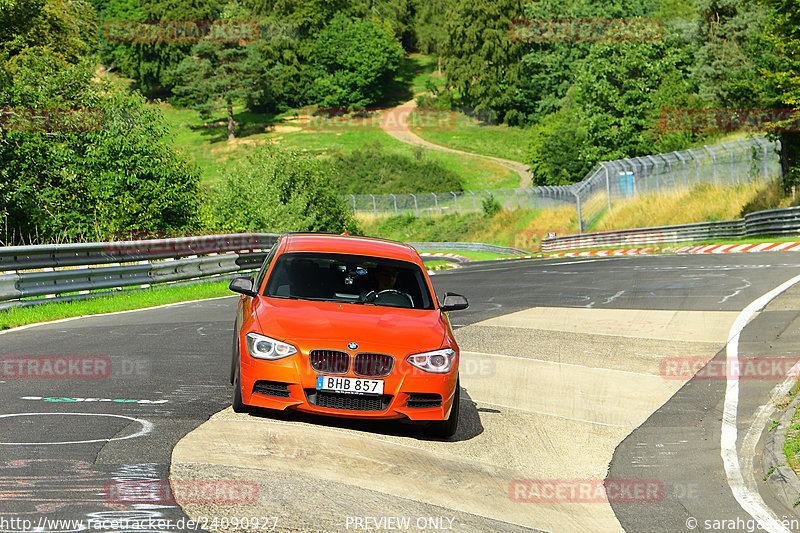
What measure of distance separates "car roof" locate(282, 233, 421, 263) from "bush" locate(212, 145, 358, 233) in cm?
3156

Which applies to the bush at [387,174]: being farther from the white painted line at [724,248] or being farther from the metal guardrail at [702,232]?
the white painted line at [724,248]

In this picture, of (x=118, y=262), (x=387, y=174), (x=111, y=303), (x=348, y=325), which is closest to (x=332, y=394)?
(x=348, y=325)

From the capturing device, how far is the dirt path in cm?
10422

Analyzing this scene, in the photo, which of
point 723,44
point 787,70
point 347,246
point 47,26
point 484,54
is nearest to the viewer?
point 347,246

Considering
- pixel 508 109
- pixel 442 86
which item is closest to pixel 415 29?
pixel 442 86

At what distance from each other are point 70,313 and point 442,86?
12978cm

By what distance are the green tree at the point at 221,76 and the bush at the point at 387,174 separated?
30088mm

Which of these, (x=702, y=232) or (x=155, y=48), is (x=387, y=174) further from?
(x=155, y=48)

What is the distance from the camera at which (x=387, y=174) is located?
98.3 meters

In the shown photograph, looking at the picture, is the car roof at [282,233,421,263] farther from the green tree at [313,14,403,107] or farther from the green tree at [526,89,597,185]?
the green tree at [313,14,403,107]

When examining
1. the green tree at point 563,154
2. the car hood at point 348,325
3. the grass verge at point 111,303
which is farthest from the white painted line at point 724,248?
the green tree at point 563,154

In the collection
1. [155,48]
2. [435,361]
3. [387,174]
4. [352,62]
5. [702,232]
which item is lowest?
[387,174]

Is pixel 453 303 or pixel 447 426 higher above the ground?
A: pixel 453 303

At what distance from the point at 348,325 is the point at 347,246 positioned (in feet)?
5.53
